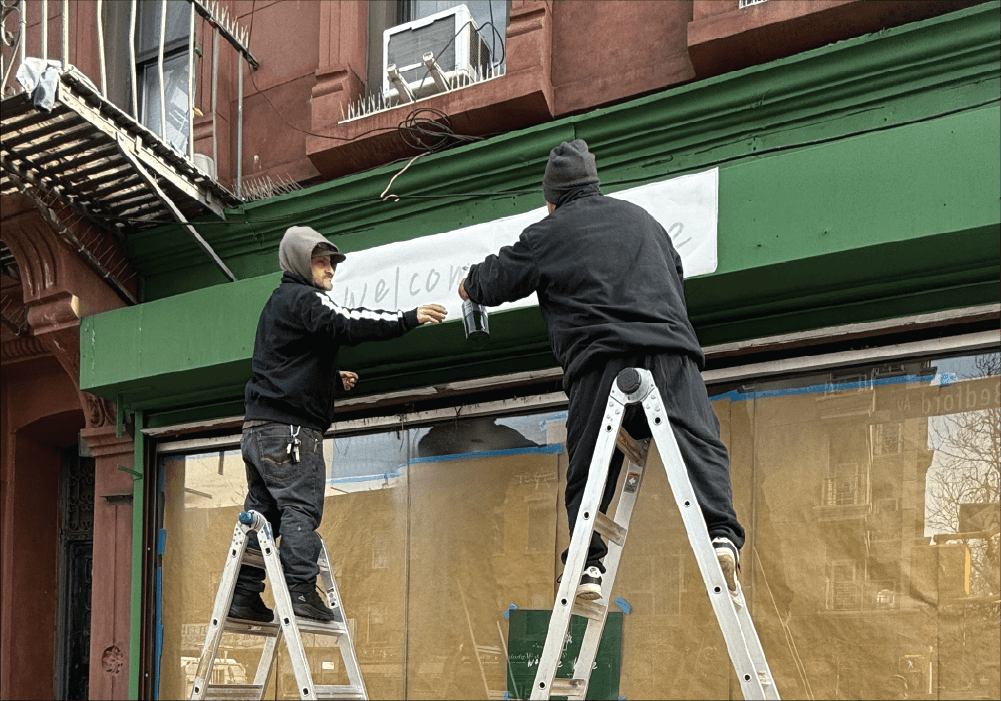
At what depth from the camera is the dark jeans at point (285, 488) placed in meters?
5.11

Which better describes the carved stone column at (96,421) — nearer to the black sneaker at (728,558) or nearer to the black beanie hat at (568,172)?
the black beanie hat at (568,172)

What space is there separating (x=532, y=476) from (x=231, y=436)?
241 centimetres

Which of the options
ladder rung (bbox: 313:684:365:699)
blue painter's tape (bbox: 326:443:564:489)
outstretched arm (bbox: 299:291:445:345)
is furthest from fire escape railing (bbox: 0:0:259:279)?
ladder rung (bbox: 313:684:365:699)

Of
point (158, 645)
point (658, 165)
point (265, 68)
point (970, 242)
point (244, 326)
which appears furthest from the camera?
point (265, 68)

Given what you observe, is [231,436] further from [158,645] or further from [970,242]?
[970,242]

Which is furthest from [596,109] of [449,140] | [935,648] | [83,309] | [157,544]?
[157,544]

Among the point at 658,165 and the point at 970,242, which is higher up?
the point at 658,165

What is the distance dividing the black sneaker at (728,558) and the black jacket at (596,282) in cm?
76

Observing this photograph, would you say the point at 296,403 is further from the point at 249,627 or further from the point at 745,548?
the point at 745,548

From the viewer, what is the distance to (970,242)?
15.9ft

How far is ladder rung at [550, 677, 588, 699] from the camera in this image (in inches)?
156

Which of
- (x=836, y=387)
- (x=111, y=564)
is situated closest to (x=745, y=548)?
(x=836, y=387)

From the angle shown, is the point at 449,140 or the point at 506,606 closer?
the point at 506,606

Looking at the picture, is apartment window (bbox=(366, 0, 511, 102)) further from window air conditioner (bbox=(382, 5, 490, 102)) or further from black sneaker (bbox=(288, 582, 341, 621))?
black sneaker (bbox=(288, 582, 341, 621))
